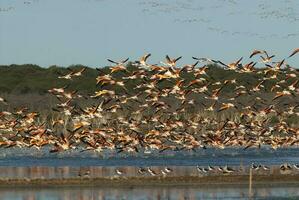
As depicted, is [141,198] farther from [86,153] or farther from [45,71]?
[45,71]

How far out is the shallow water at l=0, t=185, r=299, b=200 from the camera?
4903 centimetres

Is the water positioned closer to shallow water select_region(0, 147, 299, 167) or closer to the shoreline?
shallow water select_region(0, 147, 299, 167)

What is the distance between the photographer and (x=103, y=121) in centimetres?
7500

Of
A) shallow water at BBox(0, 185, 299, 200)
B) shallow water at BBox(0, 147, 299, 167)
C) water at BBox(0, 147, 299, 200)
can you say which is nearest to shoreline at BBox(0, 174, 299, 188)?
water at BBox(0, 147, 299, 200)

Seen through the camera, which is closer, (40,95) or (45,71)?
(40,95)

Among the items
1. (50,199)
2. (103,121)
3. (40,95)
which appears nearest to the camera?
(50,199)

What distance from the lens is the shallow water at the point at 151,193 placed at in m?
49.0

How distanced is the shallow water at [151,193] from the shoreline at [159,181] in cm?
63

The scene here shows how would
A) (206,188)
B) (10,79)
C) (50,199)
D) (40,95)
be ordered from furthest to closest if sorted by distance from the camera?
1. (10,79)
2. (40,95)
3. (206,188)
4. (50,199)

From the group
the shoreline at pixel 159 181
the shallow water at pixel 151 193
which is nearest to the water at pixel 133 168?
the shallow water at pixel 151 193

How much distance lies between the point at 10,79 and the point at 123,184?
227ft

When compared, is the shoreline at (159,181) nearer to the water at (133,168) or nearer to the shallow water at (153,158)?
the water at (133,168)

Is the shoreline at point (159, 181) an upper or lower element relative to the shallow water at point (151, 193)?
upper

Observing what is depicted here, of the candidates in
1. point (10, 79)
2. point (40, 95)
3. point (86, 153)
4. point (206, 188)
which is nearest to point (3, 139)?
point (86, 153)
